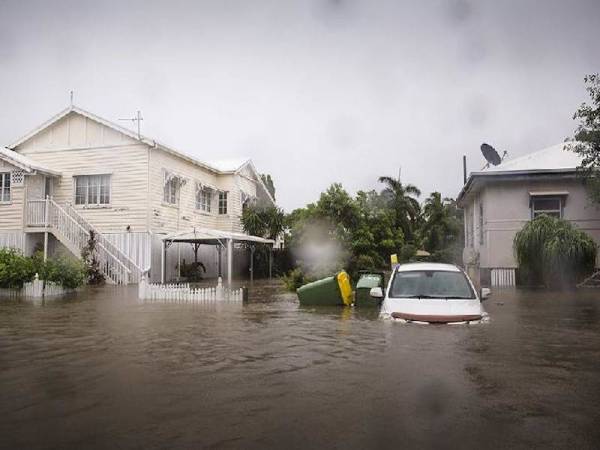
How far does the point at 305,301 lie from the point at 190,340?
6.26 metres

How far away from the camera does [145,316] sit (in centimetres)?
1234

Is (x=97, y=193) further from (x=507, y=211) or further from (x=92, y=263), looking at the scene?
(x=507, y=211)

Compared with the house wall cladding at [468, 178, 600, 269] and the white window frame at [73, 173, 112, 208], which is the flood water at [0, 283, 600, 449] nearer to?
the house wall cladding at [468, 178, 600, 269]

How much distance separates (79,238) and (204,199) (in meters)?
8.56

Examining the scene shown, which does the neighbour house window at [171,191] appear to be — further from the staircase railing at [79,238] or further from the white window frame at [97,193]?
the staircase railing at [79,238]

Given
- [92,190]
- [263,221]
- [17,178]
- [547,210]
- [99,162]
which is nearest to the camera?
[547,210]

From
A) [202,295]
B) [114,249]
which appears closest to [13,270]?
[202,295]

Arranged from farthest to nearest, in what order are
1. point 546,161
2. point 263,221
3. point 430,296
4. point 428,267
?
point 263,221
point 546,161
point 428,267
point 430,296

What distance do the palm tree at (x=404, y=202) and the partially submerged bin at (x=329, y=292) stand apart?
29473mm

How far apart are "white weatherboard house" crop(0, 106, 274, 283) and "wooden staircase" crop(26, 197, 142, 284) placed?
42 mm

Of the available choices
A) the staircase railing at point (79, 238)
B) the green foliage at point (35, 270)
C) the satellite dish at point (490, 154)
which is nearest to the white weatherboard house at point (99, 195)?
the staircase railing at point (79, 238)

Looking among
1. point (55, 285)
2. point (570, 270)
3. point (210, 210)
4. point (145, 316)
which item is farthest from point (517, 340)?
point (210, 210)

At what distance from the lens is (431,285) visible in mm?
10008

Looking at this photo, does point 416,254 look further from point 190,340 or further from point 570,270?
point 190,340
